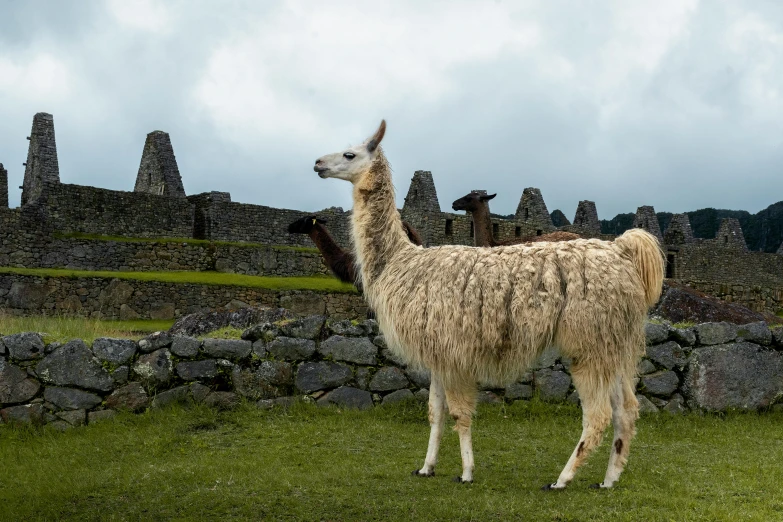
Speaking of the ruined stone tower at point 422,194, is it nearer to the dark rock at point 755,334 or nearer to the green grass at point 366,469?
the dark rock at point 755,334

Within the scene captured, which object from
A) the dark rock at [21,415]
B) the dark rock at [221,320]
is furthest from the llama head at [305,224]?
the dark rock at [21,415]

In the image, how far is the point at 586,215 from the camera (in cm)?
3506

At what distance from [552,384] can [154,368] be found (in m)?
4.63

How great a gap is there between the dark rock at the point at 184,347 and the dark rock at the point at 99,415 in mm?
945

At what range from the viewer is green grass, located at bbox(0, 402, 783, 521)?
19.5 feet

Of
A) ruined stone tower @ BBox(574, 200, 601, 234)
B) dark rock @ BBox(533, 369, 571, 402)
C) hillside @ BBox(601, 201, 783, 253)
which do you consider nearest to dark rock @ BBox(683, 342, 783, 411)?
dark rock @ BBox(533, 369, 571, 402)

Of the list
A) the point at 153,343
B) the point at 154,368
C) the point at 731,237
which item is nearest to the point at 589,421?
the point at 154,368

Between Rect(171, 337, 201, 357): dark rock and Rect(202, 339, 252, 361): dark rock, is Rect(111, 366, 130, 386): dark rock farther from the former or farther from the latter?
Rect(202, 339, 252, 361): dark rock

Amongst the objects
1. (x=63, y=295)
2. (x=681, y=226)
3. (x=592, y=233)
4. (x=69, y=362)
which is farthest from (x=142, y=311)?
(x=681, y=226)

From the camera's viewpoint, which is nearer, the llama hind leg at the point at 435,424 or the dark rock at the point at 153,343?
the llama hind leg at the point at 435,424

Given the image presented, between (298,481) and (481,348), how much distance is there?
6.10 feet

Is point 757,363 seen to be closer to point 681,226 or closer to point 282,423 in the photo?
point 282,423

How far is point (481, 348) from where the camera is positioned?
6.51 meters

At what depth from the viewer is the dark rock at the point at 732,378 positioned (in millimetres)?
10008
